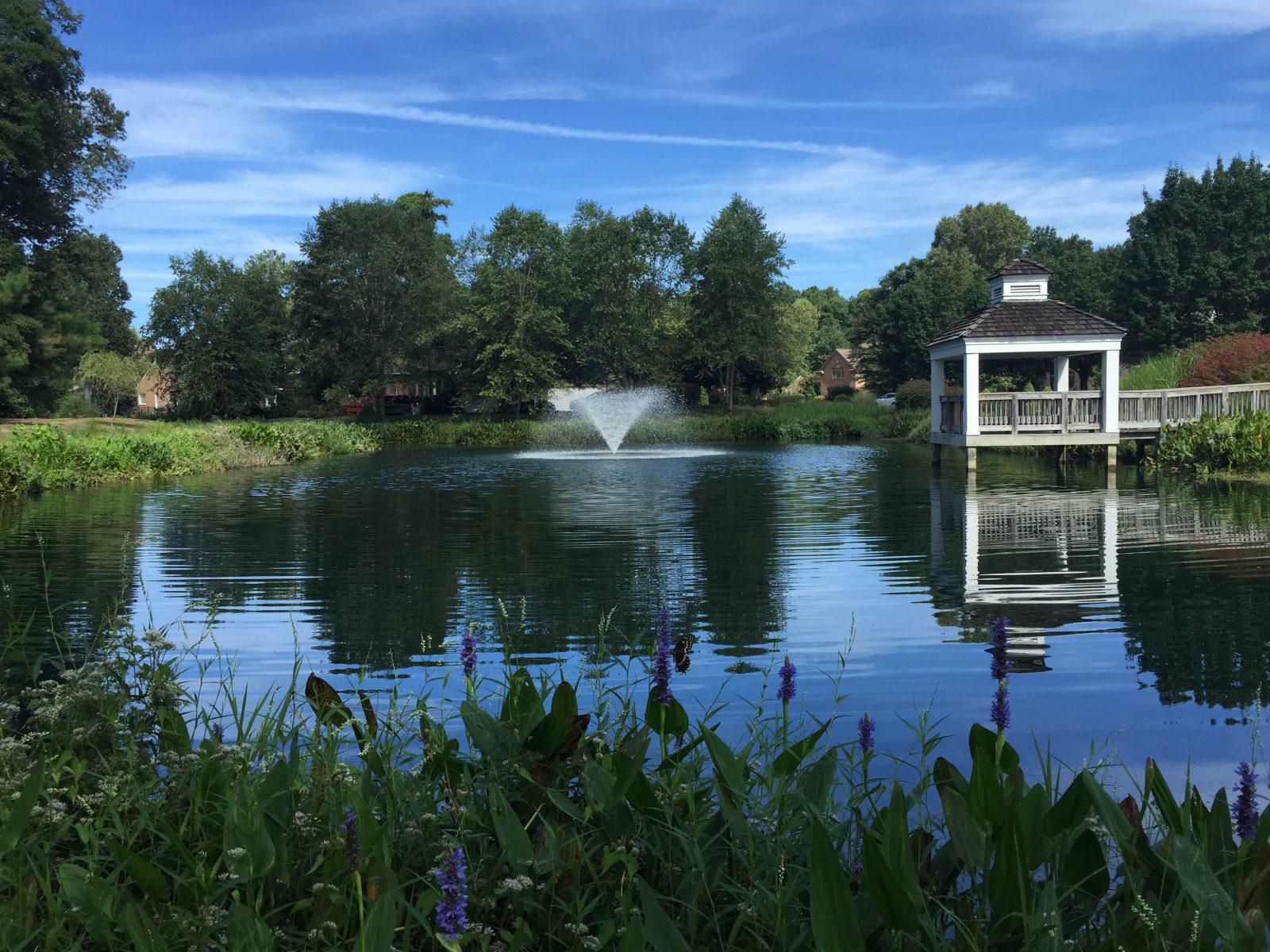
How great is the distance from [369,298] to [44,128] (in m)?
23.4

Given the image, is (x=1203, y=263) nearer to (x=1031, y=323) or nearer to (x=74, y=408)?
(x=1031, y=323)

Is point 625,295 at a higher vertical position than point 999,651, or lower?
higher

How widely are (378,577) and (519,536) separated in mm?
3775

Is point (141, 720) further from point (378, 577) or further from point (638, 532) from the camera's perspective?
point (638, 532)

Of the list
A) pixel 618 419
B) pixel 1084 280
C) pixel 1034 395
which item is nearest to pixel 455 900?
pixel 1034 395

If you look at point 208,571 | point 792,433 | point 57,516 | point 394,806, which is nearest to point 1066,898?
point 394,806

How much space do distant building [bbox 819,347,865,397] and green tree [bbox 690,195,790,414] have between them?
42854 millimetres

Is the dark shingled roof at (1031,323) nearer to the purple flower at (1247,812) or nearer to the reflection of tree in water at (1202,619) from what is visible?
the reflection of tree in water at (1202,619)

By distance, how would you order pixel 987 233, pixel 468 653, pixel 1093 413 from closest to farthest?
pixel 468 653, pixel 1093 413, pixel 987 233

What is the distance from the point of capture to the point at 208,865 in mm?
3398

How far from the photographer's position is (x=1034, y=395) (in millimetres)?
26500

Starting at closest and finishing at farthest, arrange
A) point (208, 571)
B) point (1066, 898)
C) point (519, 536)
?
point (1066, 898) < point (208, 571) < point (519, 536)

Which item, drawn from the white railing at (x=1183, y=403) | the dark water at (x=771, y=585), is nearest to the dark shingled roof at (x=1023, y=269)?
the white railing at (x=1183, y=403)

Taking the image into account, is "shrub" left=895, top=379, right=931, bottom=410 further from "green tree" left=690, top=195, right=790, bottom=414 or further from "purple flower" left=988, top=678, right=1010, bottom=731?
"purple flower" left=988, top=678, right=1010, bottom=731
